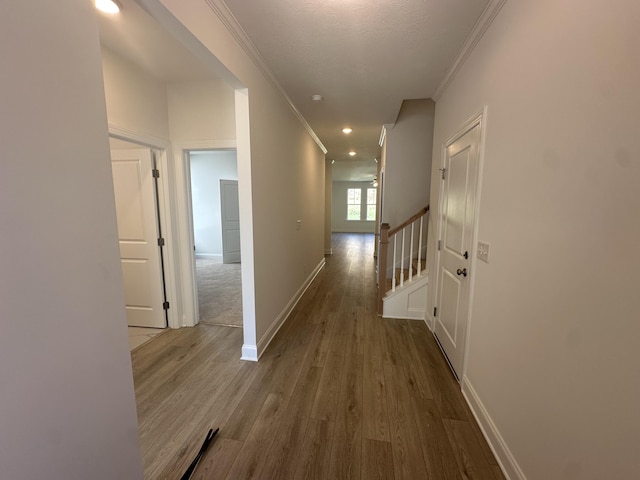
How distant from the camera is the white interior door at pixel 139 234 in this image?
9.20 ft

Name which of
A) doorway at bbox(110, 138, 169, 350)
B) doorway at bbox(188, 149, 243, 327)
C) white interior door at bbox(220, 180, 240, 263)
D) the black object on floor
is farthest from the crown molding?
white interior door at bbox(220, 180, 240, 263)

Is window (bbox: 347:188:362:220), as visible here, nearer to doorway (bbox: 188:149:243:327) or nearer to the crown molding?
doorway (bbox: 188:149:243:327)

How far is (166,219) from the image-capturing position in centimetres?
291

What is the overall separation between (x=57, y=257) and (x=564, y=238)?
5.86ft

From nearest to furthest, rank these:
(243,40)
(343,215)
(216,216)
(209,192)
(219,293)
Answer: (243,40)
(219,293)
(209,192)
(216,216)
(343,215)

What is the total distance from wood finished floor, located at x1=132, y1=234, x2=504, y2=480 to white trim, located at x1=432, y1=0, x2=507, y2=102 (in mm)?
2548

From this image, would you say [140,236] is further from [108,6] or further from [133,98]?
[108,6]

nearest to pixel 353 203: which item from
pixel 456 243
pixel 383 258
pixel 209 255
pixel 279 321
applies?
pixel 209 255

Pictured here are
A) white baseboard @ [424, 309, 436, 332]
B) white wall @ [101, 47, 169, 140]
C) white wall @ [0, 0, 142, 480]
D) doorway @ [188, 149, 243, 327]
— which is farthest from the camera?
doorway @ [188, 149, 243, 327]

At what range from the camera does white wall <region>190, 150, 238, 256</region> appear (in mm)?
6516

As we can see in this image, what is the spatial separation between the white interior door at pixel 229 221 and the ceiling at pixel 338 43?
377cm

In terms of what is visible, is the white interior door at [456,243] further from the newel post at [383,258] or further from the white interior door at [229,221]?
the white interior door at [229,221]

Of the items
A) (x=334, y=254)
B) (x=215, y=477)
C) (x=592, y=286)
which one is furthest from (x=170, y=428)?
(x=334, y=254)

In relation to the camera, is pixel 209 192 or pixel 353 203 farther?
pixel 353 203
